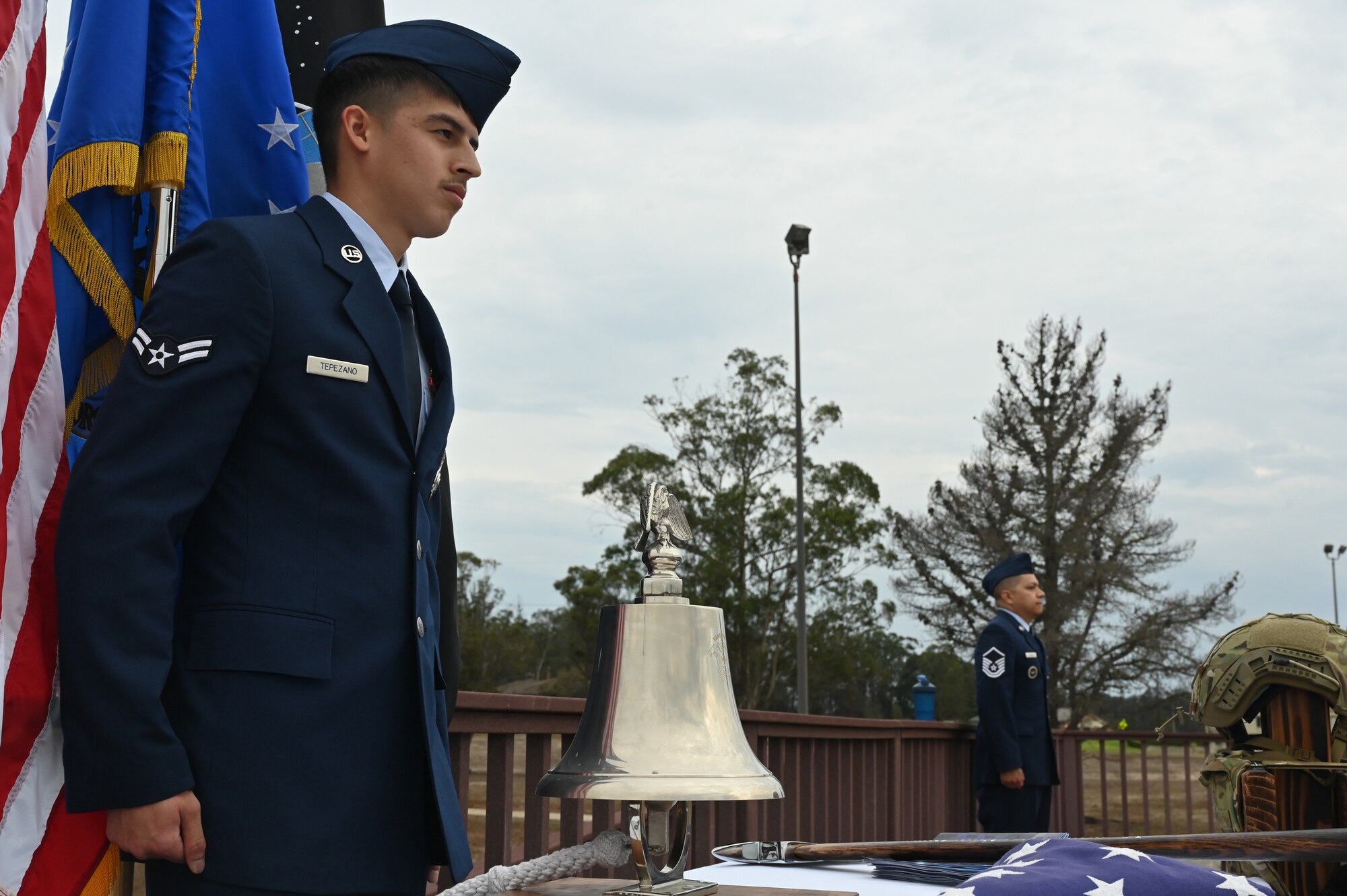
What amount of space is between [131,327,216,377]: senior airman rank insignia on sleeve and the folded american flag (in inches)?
45.5

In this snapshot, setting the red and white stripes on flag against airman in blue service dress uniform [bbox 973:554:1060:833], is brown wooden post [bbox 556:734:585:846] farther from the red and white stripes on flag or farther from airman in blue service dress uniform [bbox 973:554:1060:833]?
airman in blue service dress uniform [bbox 973:554:1060:833]

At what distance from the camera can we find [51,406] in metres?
1.67

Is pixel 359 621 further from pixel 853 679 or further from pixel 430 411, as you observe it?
pixel 853 679

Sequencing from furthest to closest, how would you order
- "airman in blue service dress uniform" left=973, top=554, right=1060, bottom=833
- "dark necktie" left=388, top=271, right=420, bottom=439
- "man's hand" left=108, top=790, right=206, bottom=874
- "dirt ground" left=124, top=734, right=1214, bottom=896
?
"dirt ground" left=124, top=734, right=1214, bottom=896 → "airman in blue service dress uniform" left=973, top=554, right=1060, bottom=833 → "dark necktie" left=388, top=271, right=420, bottom=439 → "man's hand" left=108, top=790, right=206, bottom=874

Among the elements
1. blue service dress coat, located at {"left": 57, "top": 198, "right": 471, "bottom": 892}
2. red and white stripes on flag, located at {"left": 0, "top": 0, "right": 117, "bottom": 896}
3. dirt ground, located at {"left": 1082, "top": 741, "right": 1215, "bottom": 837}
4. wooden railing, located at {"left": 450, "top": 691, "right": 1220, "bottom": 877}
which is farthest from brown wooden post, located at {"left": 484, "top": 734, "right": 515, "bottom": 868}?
dirt ground, located at {"left": 1082, "top": 741, "right": 1215, "bottom": 837}

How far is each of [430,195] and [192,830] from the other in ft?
3.06

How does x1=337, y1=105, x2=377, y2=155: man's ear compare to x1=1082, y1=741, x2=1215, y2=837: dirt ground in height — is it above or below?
above

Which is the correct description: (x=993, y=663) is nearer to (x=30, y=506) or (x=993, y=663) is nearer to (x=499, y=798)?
(x=499, y=798)

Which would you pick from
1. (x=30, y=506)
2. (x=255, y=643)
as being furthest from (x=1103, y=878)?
(x=30, y=506)

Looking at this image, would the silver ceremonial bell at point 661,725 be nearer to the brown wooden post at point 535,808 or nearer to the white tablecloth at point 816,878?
the white tablecloth at point 816,878

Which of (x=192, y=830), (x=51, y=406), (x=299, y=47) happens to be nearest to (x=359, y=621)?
(x=192, y=830)

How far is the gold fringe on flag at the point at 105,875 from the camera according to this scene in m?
1.56

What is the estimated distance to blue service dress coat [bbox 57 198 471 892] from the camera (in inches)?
53.7

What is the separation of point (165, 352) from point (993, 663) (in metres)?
6.71
